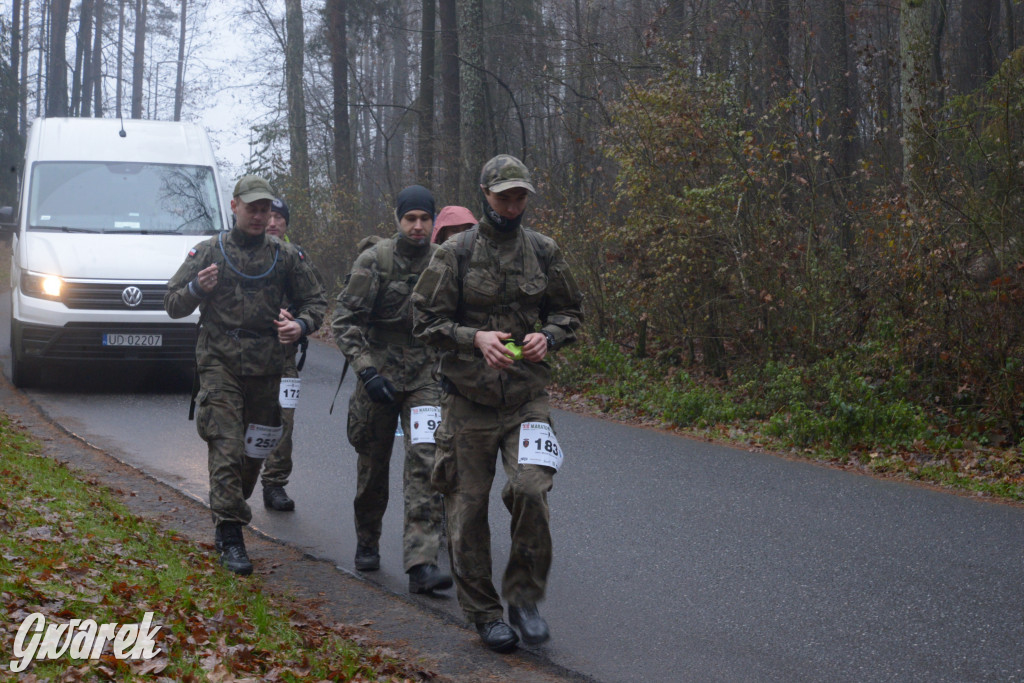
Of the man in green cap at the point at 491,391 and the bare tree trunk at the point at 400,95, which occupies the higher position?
the bare tree trunk at the point at 400,95

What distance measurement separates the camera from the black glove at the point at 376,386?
247 inches

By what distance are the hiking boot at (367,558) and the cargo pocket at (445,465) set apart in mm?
1398

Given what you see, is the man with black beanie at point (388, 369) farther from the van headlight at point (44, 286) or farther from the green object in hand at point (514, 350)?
the van headlight at point (44, 286)

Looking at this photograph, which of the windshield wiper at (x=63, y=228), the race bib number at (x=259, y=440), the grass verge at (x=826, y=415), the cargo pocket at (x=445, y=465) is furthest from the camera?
the windshield wiper at (x=63, y=228)

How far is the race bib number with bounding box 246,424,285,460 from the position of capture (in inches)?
264

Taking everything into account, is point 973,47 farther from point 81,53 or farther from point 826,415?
point 81,53

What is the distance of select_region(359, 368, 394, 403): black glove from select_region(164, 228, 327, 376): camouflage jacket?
0.66m

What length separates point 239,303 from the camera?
6.73m

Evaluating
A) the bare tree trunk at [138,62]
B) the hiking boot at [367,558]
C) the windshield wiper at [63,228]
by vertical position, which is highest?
the bare tree trunk at [138,62]

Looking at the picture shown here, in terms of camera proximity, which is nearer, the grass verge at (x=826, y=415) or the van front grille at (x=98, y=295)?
the grass verge at (x=826, y=415)

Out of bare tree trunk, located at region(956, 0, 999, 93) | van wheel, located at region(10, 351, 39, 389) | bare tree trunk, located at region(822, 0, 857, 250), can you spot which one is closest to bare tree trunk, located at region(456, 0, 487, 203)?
bare tree trunk, located at region(822, 0, 857, 250)

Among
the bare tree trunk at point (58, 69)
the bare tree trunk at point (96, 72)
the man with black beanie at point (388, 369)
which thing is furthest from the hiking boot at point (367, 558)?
the bare tree trunk at point (96, 72)

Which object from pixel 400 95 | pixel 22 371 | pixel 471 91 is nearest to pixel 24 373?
pixel 22 371

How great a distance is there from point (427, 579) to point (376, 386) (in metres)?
1.03
